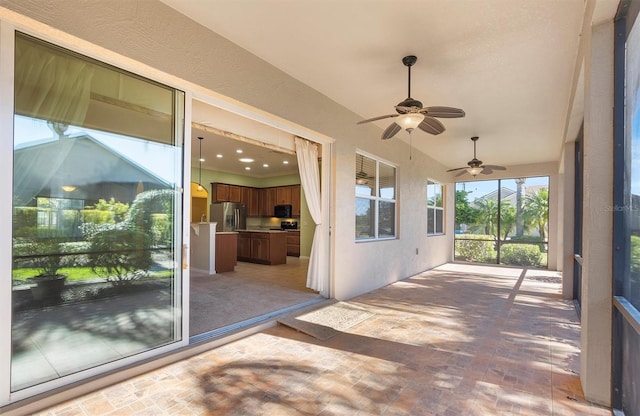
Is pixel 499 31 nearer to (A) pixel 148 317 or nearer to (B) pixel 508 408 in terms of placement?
(B) pixel 508 408

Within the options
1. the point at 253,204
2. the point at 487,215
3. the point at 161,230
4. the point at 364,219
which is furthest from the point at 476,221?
the point at 161,230

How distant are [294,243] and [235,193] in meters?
2.49

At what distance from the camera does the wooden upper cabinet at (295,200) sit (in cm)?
953

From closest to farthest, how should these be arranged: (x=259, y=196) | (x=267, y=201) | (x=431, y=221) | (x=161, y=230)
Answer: (x=161, y=230) < (x=431, y=221) < (x=267, y=201) < (x=259, y=196)

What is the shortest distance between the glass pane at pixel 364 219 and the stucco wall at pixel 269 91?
218 mm

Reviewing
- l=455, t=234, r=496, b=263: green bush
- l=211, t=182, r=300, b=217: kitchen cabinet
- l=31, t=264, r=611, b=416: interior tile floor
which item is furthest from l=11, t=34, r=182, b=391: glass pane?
l=455, t=234, r=496, b=263: green bush

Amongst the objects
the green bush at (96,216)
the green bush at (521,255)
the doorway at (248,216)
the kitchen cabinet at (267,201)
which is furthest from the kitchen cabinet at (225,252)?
the green bush at (521,255)

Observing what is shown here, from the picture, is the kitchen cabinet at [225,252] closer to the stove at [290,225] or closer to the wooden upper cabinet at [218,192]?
the wooden upper cabinet at [218,192]

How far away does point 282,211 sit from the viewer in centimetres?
984

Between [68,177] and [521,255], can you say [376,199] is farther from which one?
[521,255]

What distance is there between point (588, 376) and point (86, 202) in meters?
3.63

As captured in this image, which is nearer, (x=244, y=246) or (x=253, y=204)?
(x=244, y=246)

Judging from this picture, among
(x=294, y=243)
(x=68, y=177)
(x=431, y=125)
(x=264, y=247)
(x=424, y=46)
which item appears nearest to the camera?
(x=68, y=177)

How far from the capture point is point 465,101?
4.21 m
